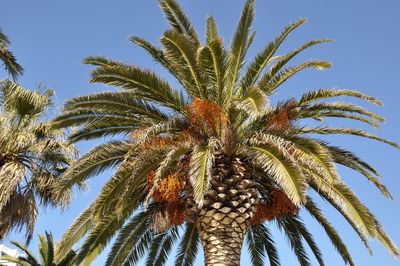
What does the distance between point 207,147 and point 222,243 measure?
87.4 inches

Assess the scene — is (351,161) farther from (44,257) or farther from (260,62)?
(44,257)

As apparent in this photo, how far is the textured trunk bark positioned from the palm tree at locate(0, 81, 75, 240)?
5194 mm

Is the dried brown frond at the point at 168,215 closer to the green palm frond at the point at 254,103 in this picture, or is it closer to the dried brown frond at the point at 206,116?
the dried brown frond at the point at 206,116

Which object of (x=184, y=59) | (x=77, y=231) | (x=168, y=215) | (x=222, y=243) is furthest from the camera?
(x=168, y=215)

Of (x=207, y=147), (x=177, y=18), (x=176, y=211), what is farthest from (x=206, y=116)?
(x=177, y=18)

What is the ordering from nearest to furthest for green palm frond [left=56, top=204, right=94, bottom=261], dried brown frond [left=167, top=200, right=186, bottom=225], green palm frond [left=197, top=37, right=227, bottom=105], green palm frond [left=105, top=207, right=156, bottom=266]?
green palm frond [left=197, top=37, right=227, bottom=105] < green palm frond [left=56, top=204, right=94, bottom=261] < dried brown frond [left=167, top=200, right=186, bottom=225] < green palm frond [left=105, top=207, right=156, bottom=266]

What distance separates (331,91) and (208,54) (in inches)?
119

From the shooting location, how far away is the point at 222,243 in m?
12.3

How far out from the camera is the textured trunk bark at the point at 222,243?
1224 cm

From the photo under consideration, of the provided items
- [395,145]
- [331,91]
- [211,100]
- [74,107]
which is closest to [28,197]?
[74,107]

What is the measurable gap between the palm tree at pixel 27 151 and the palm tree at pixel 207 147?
2.10 meters

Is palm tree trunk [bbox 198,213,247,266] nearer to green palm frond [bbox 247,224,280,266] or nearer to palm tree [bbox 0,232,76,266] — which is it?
green palm frond [bbox 247,224,280,266]

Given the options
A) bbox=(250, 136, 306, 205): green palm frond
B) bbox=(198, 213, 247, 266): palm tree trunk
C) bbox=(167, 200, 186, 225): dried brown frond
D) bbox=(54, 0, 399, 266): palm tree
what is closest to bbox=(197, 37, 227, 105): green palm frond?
bbox=(54, 0, 399, 266): palm tree

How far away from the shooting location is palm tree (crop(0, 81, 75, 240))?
15.6 m
